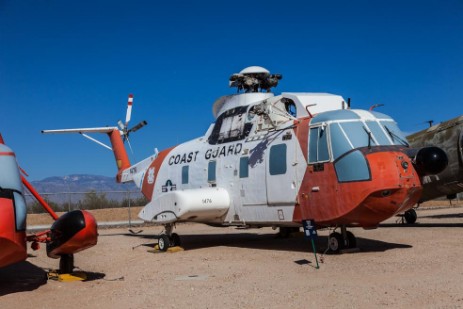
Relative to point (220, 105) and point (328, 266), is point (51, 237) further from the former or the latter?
point (220, 105)

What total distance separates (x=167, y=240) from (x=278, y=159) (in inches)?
161

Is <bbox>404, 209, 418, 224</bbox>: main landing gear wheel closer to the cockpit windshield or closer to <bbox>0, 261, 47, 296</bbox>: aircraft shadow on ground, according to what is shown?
the cockpit windshield

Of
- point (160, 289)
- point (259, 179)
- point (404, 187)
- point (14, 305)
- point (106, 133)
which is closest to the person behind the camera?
point (14, 305)

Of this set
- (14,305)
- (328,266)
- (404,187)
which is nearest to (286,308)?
(328,266)

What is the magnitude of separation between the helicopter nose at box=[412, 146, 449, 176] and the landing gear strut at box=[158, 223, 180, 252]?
6.91 metres

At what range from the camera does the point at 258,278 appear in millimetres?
8797

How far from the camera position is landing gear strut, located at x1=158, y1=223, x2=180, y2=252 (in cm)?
1387

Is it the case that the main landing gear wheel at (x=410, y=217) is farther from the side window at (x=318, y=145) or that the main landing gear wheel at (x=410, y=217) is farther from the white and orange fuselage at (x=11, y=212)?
the white and orange fuselage at (x=11, y=212)

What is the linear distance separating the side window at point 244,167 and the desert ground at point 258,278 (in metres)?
1.97

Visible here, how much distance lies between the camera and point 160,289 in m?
8.20

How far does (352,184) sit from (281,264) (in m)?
2.21

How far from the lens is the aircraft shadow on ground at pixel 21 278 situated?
866 centimetres

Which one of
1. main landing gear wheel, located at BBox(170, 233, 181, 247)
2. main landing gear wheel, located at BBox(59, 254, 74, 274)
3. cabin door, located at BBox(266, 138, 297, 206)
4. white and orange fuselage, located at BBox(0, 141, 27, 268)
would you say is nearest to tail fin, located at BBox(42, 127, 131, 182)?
main landing gear wheel, located at BBox(170, 233, 181, 247)

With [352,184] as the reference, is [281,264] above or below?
below
